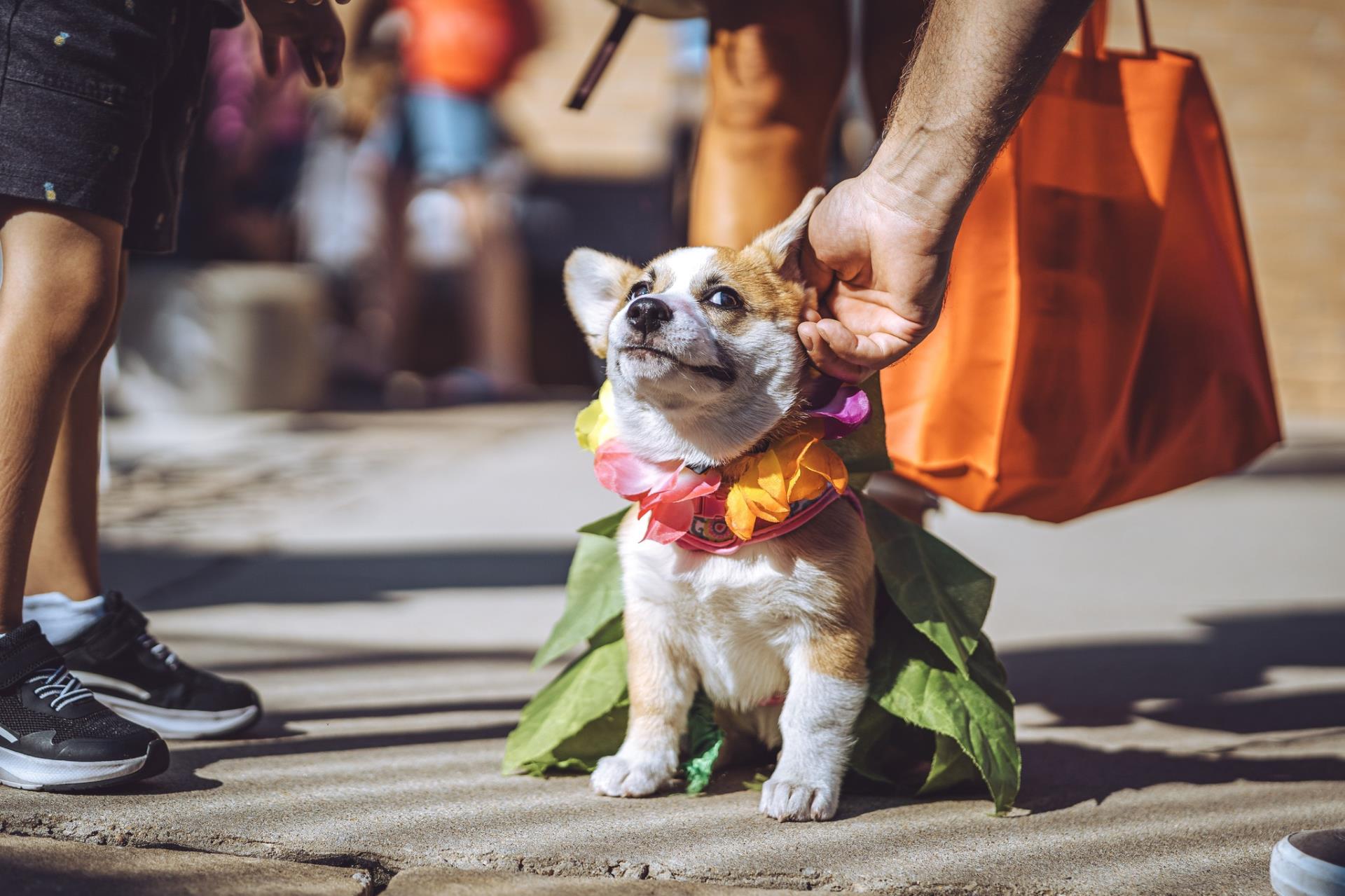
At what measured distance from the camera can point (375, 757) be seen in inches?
66.6

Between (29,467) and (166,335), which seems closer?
(29,467)

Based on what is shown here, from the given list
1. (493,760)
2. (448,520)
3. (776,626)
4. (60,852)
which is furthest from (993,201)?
(448,520)

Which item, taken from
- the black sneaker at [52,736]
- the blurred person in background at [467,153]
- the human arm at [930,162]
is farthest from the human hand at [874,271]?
the blurred person in background at [467,153]

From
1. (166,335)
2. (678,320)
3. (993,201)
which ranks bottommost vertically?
(166,335)

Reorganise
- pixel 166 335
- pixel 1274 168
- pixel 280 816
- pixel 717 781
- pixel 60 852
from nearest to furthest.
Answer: pixel 60 852 → pixel 280 816 → pixel 717 781 → pixel 166 335 → pixel 1274 168

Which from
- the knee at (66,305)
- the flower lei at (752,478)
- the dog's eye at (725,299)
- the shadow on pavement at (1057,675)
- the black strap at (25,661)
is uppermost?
the dog's eye at (725,299)

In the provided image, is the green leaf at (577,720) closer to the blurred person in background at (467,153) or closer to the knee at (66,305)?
the knee at (66,305)

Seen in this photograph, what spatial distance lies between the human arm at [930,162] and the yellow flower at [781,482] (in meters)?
0.13

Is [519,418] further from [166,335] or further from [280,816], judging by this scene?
[280,816]

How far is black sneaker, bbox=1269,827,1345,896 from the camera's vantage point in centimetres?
121

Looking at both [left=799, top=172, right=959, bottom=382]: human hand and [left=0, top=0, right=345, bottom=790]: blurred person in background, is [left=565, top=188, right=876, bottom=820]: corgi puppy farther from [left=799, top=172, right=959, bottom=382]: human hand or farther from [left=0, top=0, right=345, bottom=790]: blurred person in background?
[left=0, top=0, right=345, bottom=790]: blurred person in background

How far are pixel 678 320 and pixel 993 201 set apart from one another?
0.61 m

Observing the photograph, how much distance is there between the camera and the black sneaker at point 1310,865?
47.6 inches

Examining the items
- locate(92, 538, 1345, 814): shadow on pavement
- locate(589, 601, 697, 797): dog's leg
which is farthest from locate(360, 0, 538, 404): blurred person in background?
locate(589, 601, 697, 797): dog's leg
